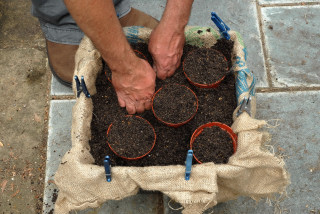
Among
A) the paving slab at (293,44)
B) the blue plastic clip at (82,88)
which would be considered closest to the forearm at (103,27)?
the blue plastic clip at (82,88)

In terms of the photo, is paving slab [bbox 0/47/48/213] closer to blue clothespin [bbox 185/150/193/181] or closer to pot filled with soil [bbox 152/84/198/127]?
pot filled with soil [bbox 152/84/198/127]

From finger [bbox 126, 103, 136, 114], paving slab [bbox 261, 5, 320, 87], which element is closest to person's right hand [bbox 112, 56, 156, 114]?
finger [bbox 126, 103, 136, 114]

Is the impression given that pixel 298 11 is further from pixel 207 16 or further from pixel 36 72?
pixel 36 72

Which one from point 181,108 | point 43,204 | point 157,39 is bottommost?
point 43,204

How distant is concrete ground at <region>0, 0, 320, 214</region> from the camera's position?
152cm

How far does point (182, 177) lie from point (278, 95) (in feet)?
3.03

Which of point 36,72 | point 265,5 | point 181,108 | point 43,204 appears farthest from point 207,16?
point 43,204

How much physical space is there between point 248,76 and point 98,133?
0.63m

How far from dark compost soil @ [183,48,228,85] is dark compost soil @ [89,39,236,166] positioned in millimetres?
49

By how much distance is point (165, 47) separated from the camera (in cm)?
132

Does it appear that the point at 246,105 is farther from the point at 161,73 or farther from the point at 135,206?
the point at 135,206

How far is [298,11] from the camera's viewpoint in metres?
1.96

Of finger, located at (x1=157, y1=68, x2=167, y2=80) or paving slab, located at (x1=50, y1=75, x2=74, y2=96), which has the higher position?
finger, located at (x1=157, y1=68, x2=167, y2=80)

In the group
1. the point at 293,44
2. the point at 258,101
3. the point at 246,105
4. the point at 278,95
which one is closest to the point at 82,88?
the point at 246,105
